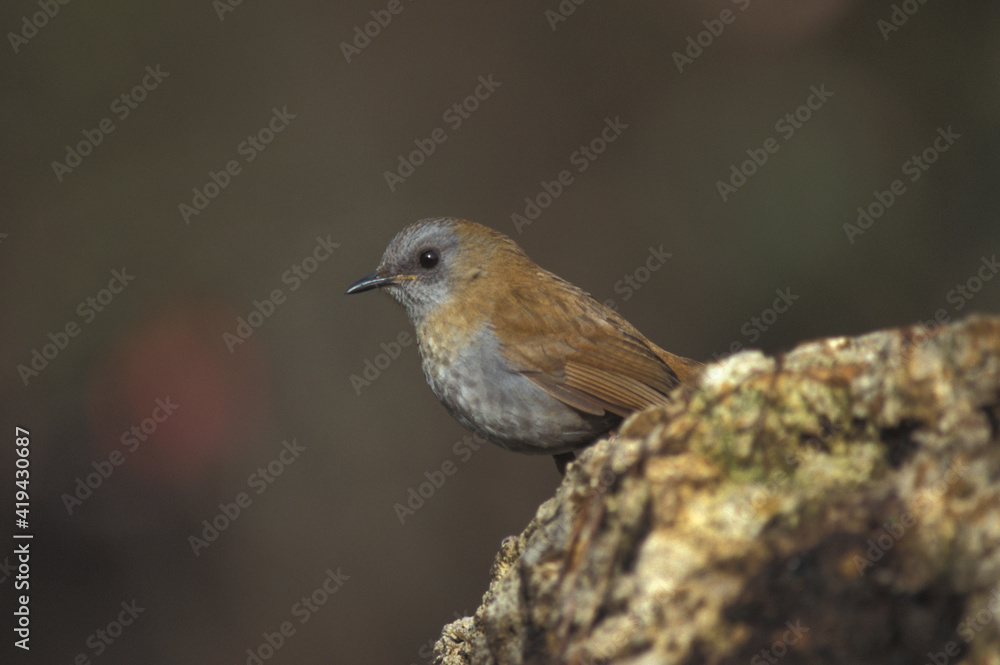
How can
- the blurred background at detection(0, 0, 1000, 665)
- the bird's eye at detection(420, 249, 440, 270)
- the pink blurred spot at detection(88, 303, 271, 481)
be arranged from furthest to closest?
the blurred background at detection(0, 0, 1000, 665) → the pink blurred spot at detection(88, 303, 271, 481) → the bird's eye at detection(420, 249, 440, 270)

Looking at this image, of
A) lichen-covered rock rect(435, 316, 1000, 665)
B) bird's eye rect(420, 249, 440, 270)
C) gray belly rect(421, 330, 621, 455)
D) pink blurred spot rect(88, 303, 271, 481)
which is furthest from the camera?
pink blurred spot rect(88, 303, 271, 481)

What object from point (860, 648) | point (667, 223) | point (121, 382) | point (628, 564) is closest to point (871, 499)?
point (860, 648)

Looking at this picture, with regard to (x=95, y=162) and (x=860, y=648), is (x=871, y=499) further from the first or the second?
(x=95, y=162)

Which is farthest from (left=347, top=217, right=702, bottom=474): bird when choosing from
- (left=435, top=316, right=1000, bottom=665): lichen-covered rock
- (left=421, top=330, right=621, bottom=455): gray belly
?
(left=435, top=316, right=1000, bottom=665): lichen-covered rock

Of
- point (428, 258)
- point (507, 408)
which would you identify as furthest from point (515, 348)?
point (428, 258)

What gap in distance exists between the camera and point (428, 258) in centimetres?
474

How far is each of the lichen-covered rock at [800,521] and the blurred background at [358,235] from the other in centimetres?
552

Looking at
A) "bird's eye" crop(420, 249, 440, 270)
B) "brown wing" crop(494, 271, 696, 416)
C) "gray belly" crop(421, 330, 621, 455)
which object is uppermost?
"brown wing" crop(494, 271, 696, 416)

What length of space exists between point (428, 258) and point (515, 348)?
75cm

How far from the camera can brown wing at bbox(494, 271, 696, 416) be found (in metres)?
4.23

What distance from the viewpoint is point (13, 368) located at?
7449 millimetres

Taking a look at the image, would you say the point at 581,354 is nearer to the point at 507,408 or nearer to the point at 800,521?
the point at 507,408

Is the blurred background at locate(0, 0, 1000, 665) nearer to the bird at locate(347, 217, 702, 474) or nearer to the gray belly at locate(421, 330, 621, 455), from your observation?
the bird at locate(347, 217, 702, 474)

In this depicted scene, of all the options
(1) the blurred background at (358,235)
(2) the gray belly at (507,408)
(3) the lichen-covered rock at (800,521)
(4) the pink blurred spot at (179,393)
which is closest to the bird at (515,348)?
(2) the gray belly at (507,408)
